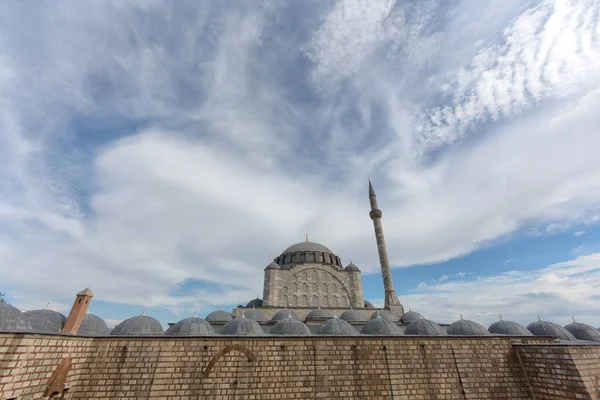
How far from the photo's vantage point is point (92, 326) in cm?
1482

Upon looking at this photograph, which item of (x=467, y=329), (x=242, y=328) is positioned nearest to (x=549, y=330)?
(x=467, y=329)

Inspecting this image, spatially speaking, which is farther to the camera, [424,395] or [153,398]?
[424,395]

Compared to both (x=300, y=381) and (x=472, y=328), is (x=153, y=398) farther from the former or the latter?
(x=472, y=328)

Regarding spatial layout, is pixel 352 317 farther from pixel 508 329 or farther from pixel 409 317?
pixel 508 329

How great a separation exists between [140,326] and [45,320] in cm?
421

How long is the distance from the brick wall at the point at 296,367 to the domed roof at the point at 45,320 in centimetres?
448

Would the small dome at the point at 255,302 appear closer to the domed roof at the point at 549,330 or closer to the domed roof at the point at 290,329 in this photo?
the domed roof at the point at 290,329

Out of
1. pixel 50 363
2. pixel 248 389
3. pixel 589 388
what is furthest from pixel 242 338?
pixel 589 388

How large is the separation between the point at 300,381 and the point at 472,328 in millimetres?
10845

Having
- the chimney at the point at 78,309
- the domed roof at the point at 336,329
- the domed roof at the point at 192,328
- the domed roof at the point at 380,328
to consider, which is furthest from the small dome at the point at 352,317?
the chimney at the point at 78,309

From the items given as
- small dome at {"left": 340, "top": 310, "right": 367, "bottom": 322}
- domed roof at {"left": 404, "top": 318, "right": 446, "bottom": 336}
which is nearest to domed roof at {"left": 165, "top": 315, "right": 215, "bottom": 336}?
domed roof at {"left": 404, "top": 318, "right": 446, "bottom": 336}

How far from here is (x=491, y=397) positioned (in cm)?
1020

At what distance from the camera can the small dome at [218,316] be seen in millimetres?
22938

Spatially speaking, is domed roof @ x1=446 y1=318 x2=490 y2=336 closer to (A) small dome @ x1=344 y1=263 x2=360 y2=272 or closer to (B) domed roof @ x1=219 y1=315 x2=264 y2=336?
(B) domed roof @ x1=219 y1=315 x2=264 y2=336
